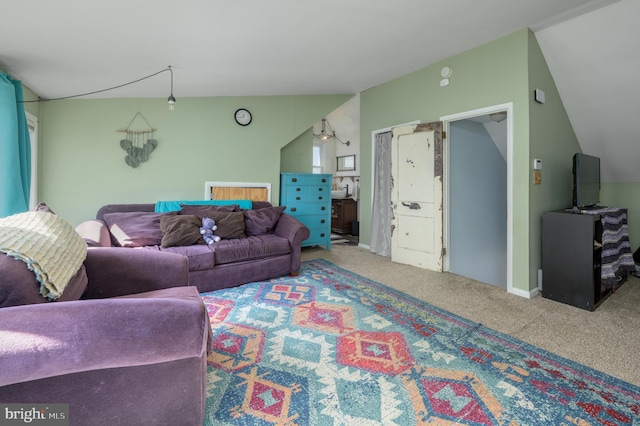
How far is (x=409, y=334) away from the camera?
83.6 inches

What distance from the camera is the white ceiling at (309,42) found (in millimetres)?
2264

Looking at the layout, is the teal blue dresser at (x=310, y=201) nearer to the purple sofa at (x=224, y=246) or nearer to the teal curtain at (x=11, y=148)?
the purple sofa at (x=224, y=246)

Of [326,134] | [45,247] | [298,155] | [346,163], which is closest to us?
[45,247]

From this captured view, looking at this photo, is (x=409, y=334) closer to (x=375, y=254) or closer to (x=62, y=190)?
(x=375, y=254)

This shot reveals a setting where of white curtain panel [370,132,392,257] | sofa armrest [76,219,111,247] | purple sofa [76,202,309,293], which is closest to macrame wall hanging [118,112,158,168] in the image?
purple sofa [76,202,309,293]

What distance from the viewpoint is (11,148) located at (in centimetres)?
277

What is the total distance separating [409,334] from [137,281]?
5.90 feet

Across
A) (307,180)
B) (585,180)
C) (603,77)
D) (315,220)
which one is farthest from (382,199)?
(603,77)

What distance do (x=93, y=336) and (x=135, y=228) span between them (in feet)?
8.37

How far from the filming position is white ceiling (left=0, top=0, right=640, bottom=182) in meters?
2.26

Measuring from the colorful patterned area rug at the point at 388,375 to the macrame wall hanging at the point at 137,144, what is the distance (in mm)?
2823

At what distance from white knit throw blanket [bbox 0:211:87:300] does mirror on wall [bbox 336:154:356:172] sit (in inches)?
241

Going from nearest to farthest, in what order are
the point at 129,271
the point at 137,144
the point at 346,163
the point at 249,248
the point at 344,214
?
the point at 129,271 < the point at 249,248 < the point at 137,144 < the point at 344,214 < the point at 346,163

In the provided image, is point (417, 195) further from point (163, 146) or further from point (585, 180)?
point (163, 146)
